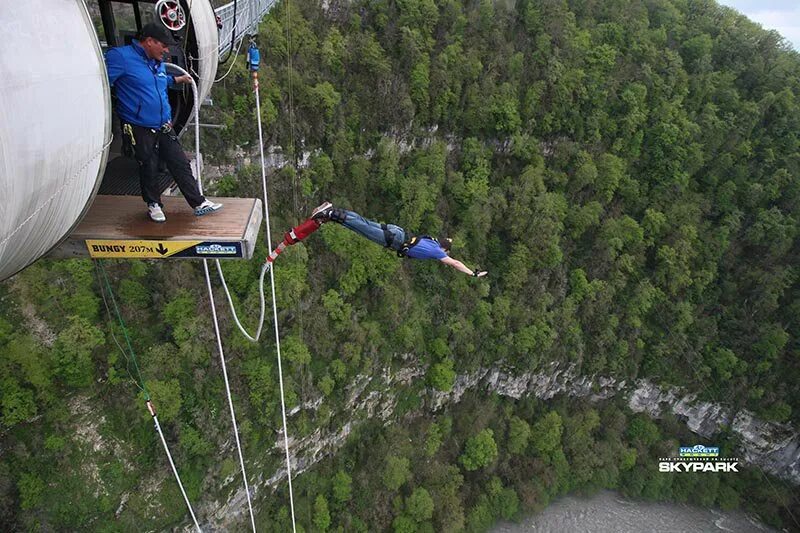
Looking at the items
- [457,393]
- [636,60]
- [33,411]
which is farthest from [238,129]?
[636,60]

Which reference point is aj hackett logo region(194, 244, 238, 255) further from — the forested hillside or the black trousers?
the forested hillside

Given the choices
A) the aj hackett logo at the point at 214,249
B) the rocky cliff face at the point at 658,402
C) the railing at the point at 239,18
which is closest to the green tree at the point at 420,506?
the rocky cliff face at the point at 658,402

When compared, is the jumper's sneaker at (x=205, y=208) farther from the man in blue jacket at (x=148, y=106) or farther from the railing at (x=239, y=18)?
the railing at (x=239, y=18)

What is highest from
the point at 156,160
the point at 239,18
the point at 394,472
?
the point at 239,18

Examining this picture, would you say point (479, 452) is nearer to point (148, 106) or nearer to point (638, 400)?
point (638, 400)

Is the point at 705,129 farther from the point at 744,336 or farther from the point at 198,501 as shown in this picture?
the point at 198,501
